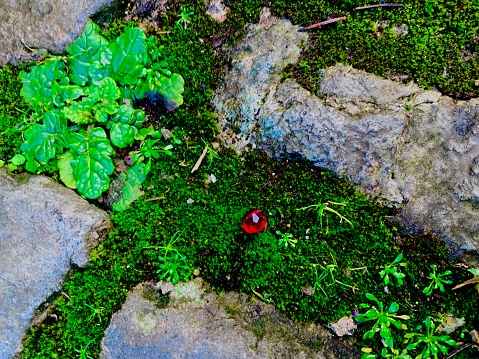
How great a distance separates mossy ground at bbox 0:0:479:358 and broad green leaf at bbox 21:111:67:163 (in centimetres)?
69

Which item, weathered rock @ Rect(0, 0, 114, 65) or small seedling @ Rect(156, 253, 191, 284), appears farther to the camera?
weathered rock @ Rect(0, 0, 114, 65)

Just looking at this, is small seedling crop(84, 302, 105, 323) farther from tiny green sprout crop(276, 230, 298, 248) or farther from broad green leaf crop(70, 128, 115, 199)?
tiny green sprout crop(276, 230, 298, 248)

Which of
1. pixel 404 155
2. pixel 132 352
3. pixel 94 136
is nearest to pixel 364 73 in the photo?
pixel 404 155

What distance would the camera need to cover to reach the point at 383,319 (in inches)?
107

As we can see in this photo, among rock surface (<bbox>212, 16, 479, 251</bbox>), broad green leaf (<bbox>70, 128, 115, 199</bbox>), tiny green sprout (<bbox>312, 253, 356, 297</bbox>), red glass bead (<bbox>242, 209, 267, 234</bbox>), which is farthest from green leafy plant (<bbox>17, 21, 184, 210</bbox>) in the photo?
tiny green sprout (<bbox>312, 253, 356, 297</bbox>)

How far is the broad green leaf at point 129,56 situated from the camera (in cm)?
309

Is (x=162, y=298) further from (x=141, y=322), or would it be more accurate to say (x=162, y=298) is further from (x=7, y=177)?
(x=7, y=177)

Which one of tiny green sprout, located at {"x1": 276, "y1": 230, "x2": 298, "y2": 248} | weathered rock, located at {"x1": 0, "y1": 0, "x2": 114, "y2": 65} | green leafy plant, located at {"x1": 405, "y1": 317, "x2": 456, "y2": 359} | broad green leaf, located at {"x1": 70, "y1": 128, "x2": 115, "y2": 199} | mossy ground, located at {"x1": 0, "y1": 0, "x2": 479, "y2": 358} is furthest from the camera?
weathered rock, located at {"x1": 0, "y1": 0, "x2": 114, "y2": 65}

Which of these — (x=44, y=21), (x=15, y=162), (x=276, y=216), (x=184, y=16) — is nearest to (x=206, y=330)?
Answer: (x=276, y=216)

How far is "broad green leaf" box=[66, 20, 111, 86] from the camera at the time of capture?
10.2 feet

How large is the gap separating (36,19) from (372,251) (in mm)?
3070

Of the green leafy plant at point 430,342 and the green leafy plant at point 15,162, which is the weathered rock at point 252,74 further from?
the green leafy plant at point 430,342

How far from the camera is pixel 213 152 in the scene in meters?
3.01

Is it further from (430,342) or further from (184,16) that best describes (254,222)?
(184,16)
